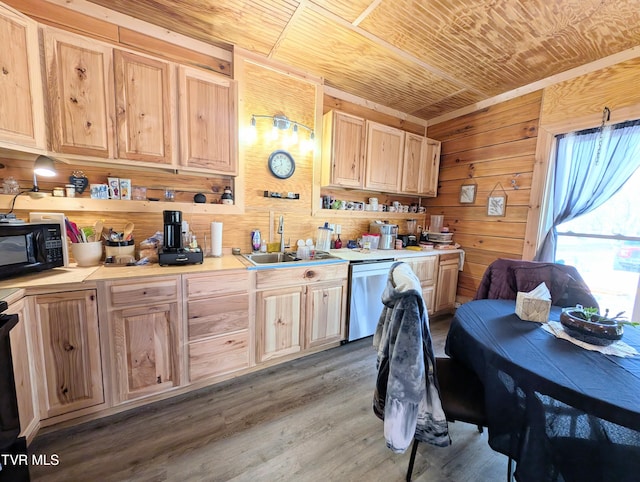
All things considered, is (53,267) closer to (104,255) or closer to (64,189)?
(104,255)

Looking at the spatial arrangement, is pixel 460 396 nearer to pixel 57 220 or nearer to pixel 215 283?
pixel 215 283

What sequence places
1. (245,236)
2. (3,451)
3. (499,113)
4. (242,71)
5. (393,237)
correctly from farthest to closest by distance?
(393,237) → (499,113) → (245,236) → (242,71) → (3,451)

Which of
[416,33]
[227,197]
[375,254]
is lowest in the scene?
[375,254]

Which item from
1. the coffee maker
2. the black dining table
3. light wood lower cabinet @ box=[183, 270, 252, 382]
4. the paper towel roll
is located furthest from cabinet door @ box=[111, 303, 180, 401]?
the black dining table

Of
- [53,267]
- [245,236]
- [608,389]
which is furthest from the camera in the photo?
[245,236]

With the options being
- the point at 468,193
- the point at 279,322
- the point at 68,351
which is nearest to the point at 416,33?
the point at 468,193

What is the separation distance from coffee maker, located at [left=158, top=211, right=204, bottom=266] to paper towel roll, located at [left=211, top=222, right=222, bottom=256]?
27cm

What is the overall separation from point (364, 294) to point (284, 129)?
1.85 metres

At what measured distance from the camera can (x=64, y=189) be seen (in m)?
1.79

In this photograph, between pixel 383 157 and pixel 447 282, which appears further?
pixel 447 282

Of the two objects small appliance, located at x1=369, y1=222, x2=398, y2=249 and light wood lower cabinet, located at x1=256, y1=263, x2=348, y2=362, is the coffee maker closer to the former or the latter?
light wood lower cabinet, located at x1=256, y1=263, x2=348, y2=362

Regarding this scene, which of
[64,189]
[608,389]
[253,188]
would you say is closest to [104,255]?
[64,189]

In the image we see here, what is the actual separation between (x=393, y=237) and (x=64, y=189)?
3.16 meters

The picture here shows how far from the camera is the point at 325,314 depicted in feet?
7.67
